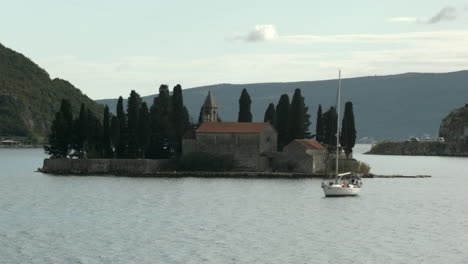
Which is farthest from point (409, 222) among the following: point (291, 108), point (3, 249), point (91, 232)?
point (291, 108)

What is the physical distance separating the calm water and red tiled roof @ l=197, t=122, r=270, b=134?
638 cm

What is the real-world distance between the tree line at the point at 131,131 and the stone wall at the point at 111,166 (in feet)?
7.24

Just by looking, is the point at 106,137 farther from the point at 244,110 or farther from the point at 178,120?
the point at 244,110

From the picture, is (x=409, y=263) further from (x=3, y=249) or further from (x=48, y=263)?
(x=3, y=249)

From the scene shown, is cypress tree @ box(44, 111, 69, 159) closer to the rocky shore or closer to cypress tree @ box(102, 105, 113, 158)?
the rocky shore

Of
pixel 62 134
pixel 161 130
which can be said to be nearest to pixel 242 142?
pixel 161 130

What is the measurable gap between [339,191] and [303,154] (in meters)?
16.9

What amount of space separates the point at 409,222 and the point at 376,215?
5.13 metres

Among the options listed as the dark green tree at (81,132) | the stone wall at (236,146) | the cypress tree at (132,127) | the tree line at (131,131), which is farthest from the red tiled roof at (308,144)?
the dark green tree at (81,132)

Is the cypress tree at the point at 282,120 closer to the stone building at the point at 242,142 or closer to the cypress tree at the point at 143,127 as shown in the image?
the stone building at the point at 242,142

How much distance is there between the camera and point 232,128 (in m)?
109

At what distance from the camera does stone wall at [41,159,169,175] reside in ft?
356

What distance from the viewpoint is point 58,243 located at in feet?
173

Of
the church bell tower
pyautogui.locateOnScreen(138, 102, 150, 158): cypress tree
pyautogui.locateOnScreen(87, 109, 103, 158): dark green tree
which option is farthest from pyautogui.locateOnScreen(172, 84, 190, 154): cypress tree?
pyautogui.locateOnScreen(87, 109, 103, 158): dark green tree
